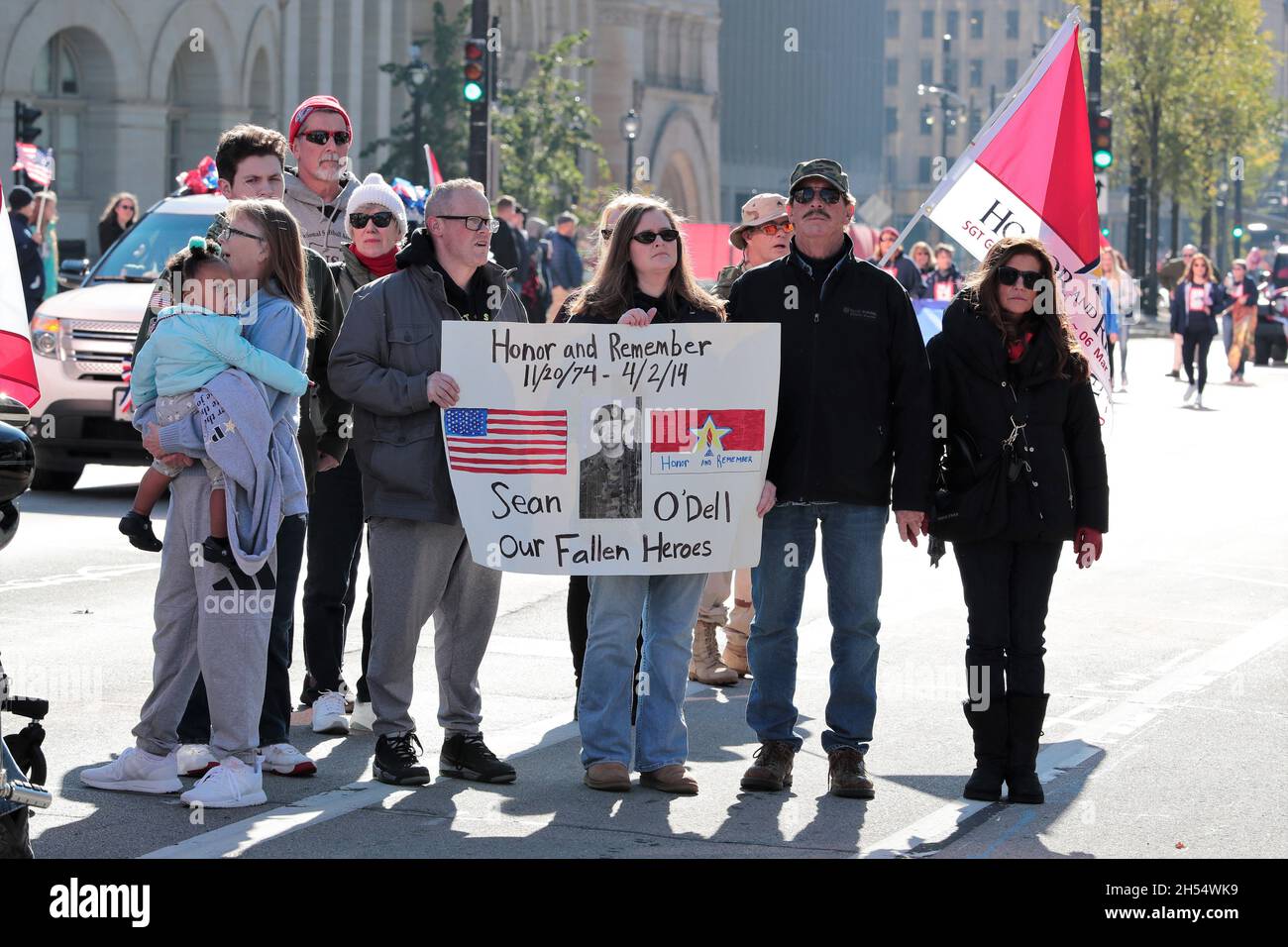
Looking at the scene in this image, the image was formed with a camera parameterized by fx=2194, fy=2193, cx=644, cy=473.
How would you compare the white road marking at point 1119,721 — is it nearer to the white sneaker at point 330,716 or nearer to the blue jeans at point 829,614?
the blue jeans at point 829,614

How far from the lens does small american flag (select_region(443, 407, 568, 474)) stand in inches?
288

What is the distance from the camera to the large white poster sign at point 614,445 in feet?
24.1

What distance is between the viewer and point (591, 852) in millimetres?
6449

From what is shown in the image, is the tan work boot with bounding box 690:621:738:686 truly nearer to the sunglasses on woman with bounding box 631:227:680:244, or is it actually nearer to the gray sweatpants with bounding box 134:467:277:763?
the sunglasses on woman with bounding box 631:227:680:244

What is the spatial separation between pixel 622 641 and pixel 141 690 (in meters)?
2.42

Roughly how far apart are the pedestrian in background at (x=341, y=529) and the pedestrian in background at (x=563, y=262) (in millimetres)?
20124

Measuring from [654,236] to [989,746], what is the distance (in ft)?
6.64

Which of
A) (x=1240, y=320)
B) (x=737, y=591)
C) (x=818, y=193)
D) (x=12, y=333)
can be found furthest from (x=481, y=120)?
(x=12, y=333)

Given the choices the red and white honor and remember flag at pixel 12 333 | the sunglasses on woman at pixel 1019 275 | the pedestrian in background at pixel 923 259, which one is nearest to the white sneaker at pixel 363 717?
the red and white honor and remember flag at pixel 12 333

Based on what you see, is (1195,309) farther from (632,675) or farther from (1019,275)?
(632,675)

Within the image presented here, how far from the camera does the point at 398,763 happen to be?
731 centimetres

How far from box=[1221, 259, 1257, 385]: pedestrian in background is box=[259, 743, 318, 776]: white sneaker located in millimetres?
27970

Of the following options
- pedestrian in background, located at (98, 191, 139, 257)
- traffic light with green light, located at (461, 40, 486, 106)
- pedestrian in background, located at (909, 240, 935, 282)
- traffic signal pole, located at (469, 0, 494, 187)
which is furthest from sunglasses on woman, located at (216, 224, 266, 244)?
pedestrian in background, located at (909, 240, 935, 282)
